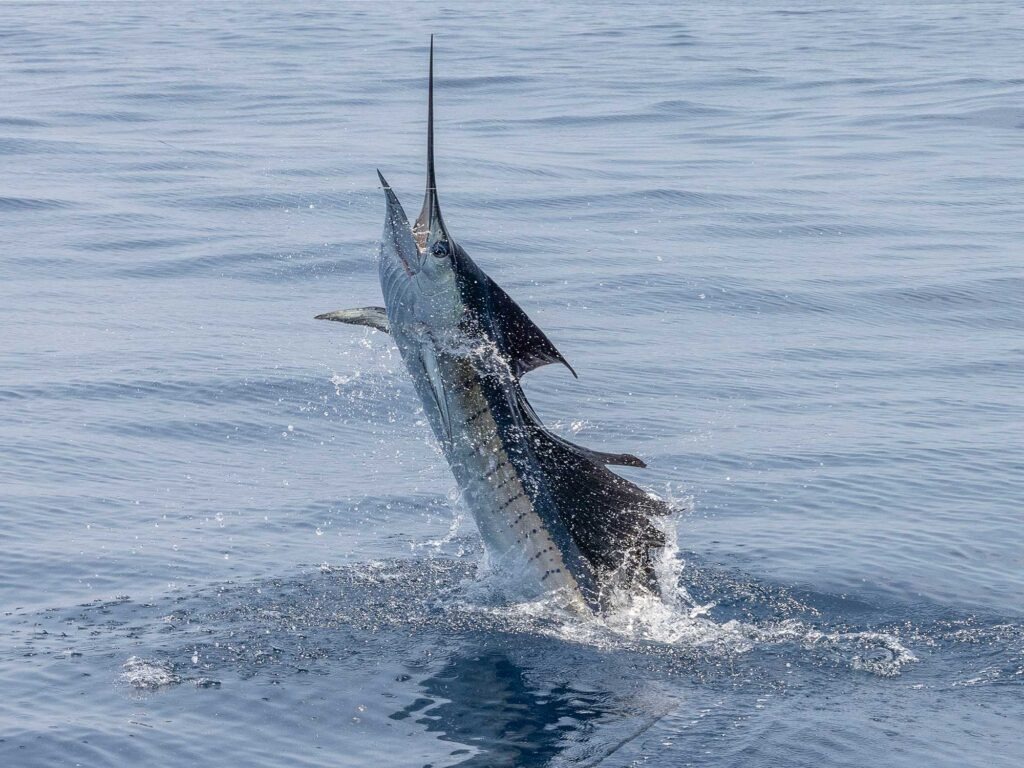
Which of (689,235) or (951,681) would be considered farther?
(689,235)

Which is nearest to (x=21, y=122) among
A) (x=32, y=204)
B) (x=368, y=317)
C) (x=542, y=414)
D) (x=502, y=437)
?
(x=32, y=204)

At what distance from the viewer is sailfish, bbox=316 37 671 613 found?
6680mm

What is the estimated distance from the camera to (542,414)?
12.7 meters

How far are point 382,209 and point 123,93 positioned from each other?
13450 mm

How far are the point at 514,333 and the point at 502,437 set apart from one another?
20.9 inches

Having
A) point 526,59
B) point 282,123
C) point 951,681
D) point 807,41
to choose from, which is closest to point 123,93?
point 282,123

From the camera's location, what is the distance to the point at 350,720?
6668mm

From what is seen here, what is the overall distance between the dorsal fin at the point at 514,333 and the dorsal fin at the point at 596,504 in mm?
268

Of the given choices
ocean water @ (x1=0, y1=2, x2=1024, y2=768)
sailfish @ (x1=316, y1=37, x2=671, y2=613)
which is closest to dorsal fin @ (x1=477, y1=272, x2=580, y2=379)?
sailfish @ (x1=316, y1=37, x2=671, y2=613)

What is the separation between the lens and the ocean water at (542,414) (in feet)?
22.3

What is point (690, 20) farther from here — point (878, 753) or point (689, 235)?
point (878, 753)

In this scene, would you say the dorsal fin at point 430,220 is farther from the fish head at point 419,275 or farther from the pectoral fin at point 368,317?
the pectoral fin at point 368,317

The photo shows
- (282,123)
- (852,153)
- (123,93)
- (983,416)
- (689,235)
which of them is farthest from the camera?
(123,93)

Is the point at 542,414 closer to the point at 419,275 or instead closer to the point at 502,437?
the point at 502,437
